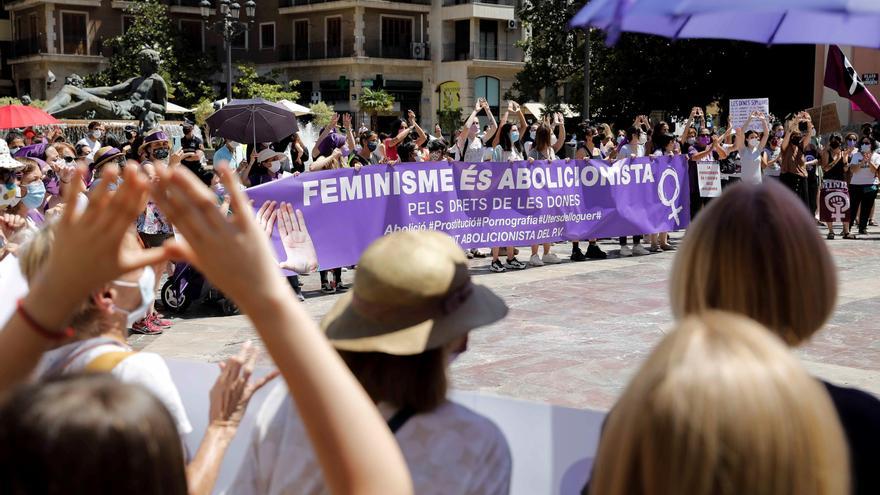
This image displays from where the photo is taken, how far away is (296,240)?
35.2ft

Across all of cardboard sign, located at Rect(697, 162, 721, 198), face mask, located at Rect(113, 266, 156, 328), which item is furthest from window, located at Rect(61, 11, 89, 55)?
face mask, located at Rect(113, 266, 156, 328)

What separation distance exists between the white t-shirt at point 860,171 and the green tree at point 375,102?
3650cm

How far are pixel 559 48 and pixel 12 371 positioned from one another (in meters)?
44.8

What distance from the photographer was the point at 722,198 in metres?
2.25

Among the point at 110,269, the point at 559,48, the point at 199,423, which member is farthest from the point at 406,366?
the point at 559,48

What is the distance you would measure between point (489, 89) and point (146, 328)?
50.7 metres

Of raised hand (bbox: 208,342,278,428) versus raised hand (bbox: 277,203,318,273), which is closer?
raised hand (bbox: 208,342,278,428)

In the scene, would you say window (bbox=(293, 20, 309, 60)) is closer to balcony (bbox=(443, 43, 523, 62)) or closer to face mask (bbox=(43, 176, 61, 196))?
balcony (bbox=(443, 43, 523, 62))

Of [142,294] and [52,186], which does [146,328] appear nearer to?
[52,186]

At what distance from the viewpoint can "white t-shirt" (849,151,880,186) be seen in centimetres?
1675

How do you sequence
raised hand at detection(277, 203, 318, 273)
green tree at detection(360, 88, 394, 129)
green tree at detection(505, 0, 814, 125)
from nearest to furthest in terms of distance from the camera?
raised hand at detection(277, 203, 318, 273) < green tree at detection(505, 0, 814, 125) < green tree at detection(360, 88, 394, 129)

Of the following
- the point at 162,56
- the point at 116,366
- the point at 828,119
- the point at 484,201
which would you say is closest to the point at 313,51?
the point at 162,56

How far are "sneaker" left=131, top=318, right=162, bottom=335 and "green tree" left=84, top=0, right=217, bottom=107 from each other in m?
40.9

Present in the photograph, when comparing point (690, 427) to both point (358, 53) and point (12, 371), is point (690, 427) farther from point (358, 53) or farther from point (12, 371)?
point (358, 53)
